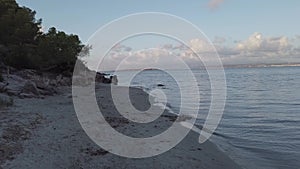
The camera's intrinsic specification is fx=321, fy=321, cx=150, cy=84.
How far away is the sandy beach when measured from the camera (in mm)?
9578

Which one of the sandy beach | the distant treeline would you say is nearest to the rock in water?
the sandy beach

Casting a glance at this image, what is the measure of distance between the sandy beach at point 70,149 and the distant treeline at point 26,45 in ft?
87.7

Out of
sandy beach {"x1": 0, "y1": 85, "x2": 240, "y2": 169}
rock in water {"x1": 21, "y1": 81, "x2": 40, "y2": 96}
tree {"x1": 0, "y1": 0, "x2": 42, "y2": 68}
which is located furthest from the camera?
tree {"x1": 0, "y1": 0, "x2": 42, "y2": 68}

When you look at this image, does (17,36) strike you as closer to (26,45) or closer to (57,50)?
(26,45)

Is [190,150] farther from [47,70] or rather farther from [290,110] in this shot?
[47,70]

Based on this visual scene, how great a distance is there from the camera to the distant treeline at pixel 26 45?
41469 mm

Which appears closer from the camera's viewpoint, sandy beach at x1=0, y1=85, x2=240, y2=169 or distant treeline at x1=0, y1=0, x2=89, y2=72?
sandy beach at x1=0, y1=85, x2=240, y2=169

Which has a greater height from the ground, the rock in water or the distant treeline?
the distant treeline

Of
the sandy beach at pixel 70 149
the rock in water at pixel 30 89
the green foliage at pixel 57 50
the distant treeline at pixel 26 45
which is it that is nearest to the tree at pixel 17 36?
the distant treeline at pixel 26 45

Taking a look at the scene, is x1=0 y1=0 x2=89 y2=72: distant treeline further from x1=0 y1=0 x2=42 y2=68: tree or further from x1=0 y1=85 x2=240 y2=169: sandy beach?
x1=0 y1=85 x2=240 y2=169: sandy beach

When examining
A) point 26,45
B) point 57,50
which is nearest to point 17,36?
point 26,45

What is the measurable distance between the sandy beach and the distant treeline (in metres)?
26.7

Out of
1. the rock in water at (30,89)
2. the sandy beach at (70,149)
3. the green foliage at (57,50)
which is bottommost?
the sandy beach at (70,149)

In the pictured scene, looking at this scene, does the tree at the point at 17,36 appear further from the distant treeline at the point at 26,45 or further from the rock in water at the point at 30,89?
the rock in water at the point at 30,89
